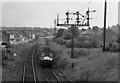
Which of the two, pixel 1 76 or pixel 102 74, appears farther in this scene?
pixel 1 76

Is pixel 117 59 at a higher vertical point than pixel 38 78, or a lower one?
higher

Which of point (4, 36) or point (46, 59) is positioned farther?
point (4, 36)

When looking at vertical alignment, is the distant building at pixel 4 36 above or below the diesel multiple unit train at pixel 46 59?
above

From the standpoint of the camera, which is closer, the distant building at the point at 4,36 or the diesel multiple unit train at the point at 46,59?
the diesel multiple unit train at the point at 46,59

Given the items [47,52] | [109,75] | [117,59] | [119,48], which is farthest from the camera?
[47,52]

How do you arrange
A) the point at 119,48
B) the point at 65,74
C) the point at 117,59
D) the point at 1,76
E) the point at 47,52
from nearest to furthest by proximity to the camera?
the point at 117,59, the point at 1,76, the point at 65,74, the point at 119,48, the point at 47,52

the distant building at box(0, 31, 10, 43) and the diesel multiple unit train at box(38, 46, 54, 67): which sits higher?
the distant building at box(0, 31, 10, 43)

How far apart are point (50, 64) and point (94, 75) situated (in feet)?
41.2

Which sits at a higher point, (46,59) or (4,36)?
(4,36)

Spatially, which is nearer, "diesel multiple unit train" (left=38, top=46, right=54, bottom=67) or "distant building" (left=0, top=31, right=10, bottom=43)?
"diesel multiple unit train" (left=38, top=46, right=54, bottom=67)

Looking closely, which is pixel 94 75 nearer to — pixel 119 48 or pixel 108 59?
pixel 108 59

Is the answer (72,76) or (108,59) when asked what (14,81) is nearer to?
(72,76)

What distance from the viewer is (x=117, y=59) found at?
71.5 ft

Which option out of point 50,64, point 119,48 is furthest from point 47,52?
point 119,48
